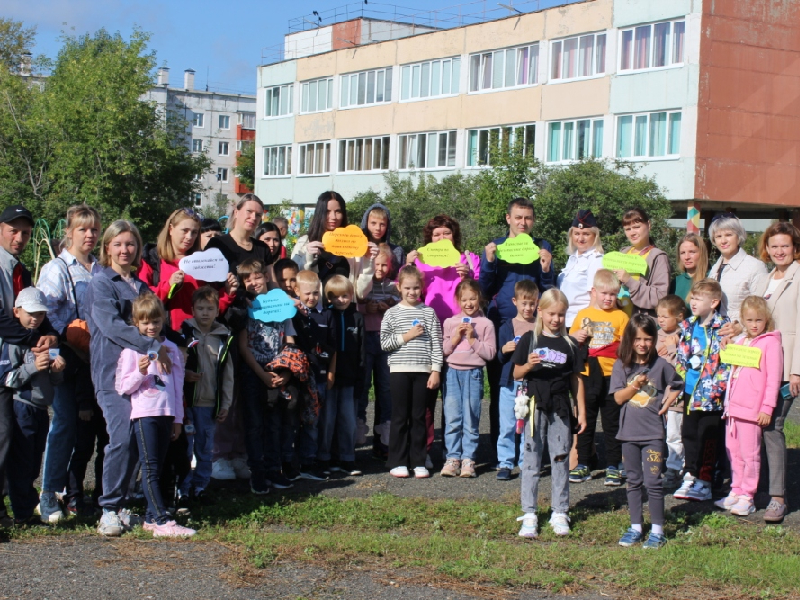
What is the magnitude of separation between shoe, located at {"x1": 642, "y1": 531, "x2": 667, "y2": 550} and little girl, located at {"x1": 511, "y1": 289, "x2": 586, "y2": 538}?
596mm

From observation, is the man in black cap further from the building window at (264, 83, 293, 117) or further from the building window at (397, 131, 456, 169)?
the building window at (264, 83, 293, 117)

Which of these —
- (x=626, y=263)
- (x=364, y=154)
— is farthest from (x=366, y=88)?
(x=626, y=263)

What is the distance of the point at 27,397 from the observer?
6.43 metres

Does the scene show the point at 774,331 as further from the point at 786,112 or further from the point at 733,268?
the point at 786,112

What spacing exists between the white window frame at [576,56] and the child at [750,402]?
3102 centimetres

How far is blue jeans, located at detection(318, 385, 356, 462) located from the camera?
859cm

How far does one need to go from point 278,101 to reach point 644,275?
47734mm

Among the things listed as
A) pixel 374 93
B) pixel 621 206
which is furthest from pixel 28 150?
pixel 621 206

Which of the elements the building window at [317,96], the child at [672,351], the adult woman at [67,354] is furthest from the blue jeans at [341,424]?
the building window at [317,96]

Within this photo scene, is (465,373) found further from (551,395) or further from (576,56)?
(576,56)

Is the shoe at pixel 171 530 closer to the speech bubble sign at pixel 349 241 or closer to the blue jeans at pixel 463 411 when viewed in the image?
the blue jeans at pixel 463 411

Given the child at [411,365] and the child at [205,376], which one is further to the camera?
→ the child at [411,365]

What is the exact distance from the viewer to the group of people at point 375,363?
6453 millimetres

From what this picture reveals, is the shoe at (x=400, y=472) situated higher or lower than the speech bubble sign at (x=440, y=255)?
lower
